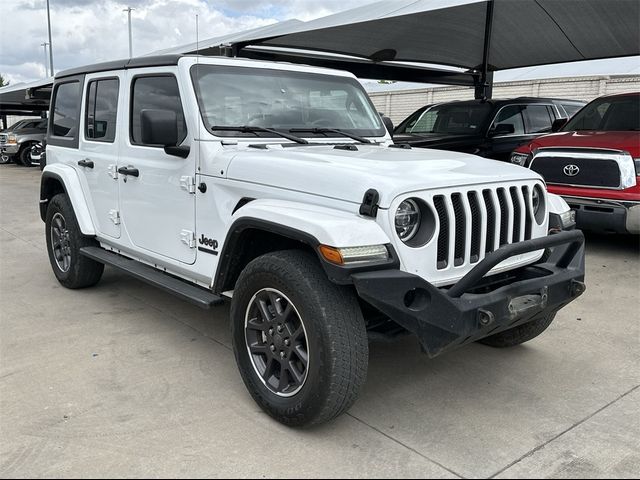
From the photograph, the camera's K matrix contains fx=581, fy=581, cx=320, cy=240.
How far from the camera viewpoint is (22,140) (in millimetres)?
20859

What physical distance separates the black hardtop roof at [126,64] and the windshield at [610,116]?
214 inches

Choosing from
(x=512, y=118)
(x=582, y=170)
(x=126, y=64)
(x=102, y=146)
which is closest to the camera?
(x=126, y=64)

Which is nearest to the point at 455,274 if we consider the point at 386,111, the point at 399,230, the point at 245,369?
the point at 399,230

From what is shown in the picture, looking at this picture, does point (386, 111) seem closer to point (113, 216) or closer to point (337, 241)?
point (113, 216)

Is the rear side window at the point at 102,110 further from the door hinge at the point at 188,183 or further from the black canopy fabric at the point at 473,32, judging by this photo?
the black canopy fabric at the point at 473,32

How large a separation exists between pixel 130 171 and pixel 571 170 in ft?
15.4

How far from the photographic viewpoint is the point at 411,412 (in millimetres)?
3133

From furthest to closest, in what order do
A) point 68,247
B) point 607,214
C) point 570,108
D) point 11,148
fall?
point 11,148, point 570,108, point 607,214, point 68,247

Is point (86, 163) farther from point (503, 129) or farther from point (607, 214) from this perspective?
point (503, 129)

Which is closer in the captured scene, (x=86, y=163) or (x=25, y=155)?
(x=86, y=163)

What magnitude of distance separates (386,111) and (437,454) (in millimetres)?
23352

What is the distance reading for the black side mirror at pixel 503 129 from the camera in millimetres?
8919

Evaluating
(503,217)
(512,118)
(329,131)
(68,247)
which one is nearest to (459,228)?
(503,217)

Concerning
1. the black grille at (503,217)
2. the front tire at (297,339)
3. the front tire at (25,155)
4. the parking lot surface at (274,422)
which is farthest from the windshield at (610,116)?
the front tire at (25,155)
